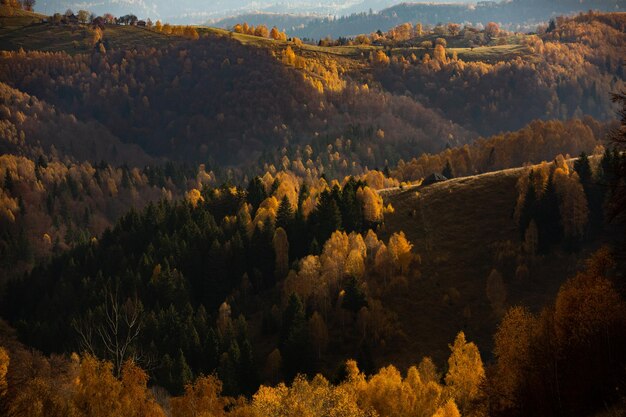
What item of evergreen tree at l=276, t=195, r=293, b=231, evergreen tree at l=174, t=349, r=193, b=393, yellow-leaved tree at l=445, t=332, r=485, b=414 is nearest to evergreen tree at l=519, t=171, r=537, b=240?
evergreen tree at l=276, t=195, r=293, b=231

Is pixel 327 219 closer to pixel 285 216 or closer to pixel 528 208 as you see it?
pixel 285 216

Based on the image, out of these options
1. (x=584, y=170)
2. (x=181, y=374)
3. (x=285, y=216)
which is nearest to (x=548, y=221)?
(x=584, y=170)

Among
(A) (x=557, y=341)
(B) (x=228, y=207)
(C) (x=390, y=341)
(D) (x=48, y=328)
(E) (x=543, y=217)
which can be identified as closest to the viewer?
(A) (x=557, y=341)

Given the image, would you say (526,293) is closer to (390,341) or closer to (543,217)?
(543,217)

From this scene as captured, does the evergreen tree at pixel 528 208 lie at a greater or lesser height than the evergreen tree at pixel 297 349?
greater

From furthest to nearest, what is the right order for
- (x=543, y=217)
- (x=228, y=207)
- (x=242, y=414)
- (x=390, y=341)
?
(x=228, y=207), (x=543, y=217), (x=390, y=341), (x=242, y=414)

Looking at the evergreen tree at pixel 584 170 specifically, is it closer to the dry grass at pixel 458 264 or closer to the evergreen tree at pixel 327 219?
the dry grass at pixel 458 264

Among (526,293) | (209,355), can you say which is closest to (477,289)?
(526,293)

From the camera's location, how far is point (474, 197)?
558 ft

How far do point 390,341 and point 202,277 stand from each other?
5902 centimetres

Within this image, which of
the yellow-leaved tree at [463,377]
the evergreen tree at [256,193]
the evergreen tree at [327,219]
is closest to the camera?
the yellow-leaved tree at [463,377]

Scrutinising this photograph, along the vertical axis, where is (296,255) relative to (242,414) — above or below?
below

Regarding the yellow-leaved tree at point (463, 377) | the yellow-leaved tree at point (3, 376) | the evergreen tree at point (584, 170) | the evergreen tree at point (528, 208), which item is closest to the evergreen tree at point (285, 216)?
the evergreen tree at point (528, 208)

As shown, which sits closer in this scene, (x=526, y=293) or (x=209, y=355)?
(x=209, y=355)
